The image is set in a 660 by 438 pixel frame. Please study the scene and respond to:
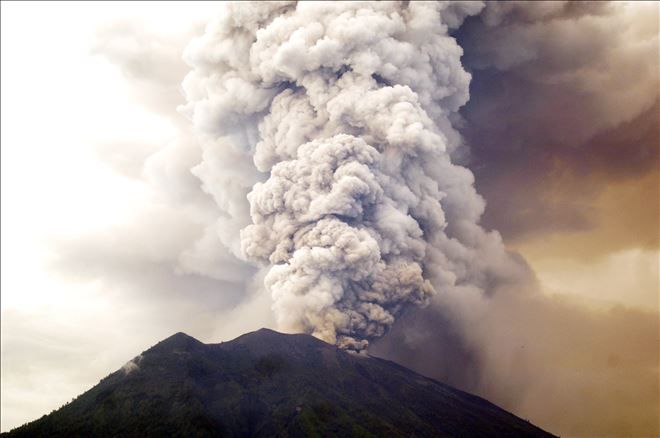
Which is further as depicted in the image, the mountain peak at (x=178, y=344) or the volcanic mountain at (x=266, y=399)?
the mountain peak at (x=178, y=344)

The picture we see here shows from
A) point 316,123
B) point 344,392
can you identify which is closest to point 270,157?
point 316,123

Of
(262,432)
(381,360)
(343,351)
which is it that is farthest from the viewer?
(381,360)

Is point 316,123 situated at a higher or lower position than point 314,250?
higher

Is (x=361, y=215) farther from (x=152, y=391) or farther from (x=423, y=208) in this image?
(x=152, y=391)

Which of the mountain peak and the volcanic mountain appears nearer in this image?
the volcanic mountain

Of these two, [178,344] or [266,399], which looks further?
[178,344]

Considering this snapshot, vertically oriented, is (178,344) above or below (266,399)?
above

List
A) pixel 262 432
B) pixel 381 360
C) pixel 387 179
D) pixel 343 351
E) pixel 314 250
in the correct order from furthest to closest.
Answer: pixel 381 360
pixel 343 351
pixel 387 179
pixel 314 250
pixel 262 432

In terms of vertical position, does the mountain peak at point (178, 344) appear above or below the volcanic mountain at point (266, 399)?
above
